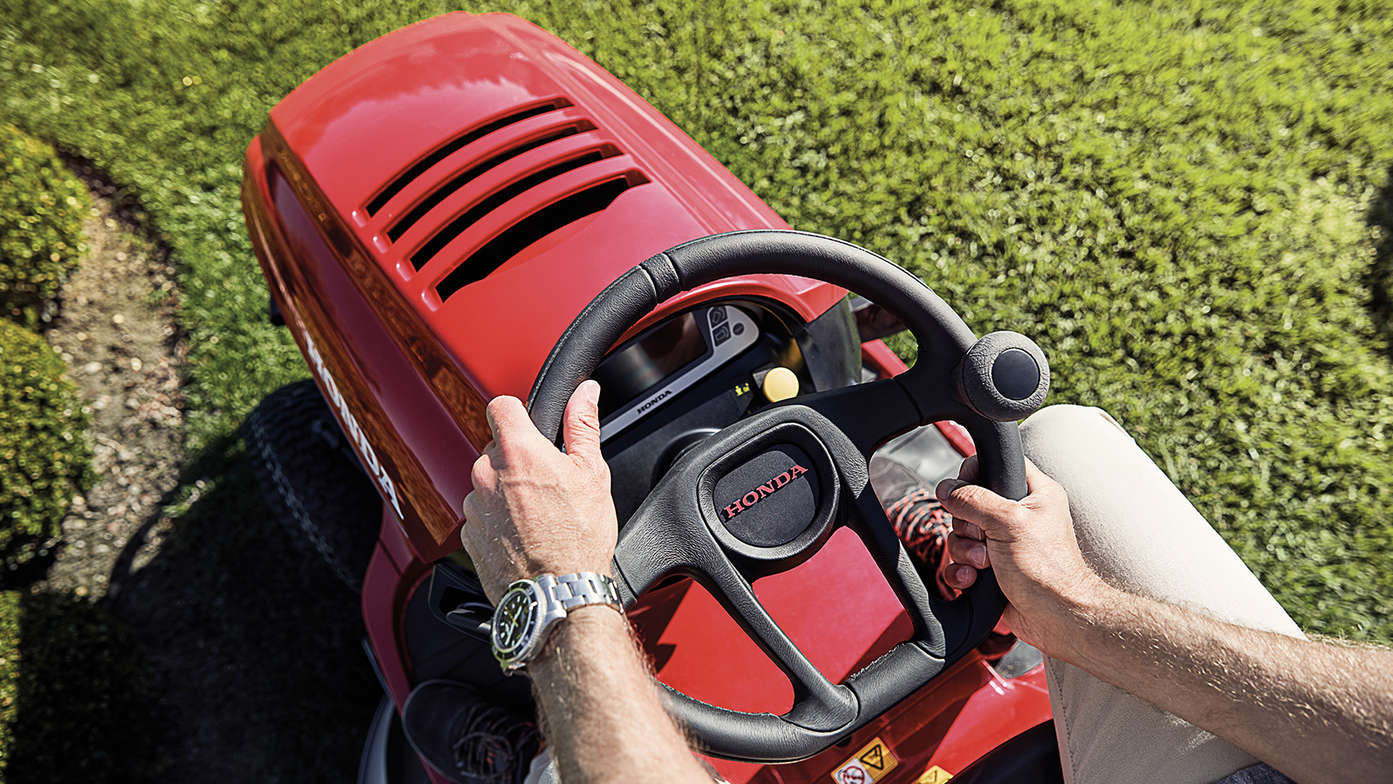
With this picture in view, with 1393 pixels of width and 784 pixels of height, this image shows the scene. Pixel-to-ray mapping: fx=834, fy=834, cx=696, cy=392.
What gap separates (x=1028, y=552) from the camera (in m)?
1.24

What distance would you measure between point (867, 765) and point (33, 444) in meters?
2.44

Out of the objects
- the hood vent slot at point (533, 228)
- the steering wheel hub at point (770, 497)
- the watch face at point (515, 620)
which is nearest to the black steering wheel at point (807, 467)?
the steering wheel hub at point (770, 497)

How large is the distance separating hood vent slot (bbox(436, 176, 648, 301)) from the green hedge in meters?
1.98

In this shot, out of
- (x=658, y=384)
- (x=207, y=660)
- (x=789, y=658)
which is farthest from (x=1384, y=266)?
(x=207, y=660)

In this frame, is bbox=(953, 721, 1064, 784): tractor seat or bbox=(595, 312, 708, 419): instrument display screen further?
bbox=(595, 312, 708, 419): instrument display screen

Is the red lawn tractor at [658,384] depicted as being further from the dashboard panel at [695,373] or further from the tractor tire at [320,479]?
the tractor tire at [320,479]

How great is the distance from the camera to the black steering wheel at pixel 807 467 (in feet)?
3.88

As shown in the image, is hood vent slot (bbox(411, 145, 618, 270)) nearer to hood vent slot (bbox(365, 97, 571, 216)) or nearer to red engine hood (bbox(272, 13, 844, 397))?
red engine hood (bbox(272, 13, 844, 397))

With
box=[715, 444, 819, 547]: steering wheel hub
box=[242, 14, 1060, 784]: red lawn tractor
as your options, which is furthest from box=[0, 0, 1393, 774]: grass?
box=[715, 444, 819, 547]: steering wheel hub

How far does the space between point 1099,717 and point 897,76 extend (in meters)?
2.39

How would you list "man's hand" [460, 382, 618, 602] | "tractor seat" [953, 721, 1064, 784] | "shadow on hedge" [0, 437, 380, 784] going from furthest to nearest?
"shadow on hedge" [0, 437, 380, 784], "tractor seat" [953, 721, 1064, 784], "man's hand" [460, 382, 618, 602]

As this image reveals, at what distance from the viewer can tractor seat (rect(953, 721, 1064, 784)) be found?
1.34m

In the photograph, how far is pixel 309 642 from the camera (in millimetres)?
2498

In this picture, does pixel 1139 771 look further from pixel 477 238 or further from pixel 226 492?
pixel 226 492
